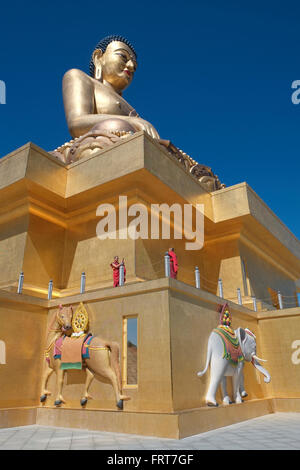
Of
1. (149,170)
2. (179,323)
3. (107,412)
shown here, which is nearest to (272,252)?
(149,170)

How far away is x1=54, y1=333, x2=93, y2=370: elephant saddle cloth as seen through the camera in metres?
6.89

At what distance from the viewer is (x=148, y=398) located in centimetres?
598

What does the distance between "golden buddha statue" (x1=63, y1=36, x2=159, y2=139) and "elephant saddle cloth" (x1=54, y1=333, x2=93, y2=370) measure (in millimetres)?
7673

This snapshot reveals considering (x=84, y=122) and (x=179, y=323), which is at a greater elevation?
(x=84, y=122)

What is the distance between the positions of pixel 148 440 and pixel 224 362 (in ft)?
7.26

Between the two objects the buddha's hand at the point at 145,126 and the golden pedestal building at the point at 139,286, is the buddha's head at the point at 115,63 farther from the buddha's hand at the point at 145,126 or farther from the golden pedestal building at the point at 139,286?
the golden pedestal building at the point at 139,286

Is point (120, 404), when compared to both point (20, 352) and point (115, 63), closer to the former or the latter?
point (20, 352)

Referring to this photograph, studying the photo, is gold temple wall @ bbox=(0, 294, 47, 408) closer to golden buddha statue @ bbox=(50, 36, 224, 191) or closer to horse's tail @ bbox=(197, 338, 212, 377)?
horse's tail @ bbox=(197, 338, 212, 377)

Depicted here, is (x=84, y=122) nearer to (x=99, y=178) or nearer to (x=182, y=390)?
(x=99, y=178)

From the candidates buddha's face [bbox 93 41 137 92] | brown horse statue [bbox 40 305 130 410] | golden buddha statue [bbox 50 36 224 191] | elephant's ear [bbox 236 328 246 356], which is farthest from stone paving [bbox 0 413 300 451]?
buddha's face [bbox 93 41 137 92]

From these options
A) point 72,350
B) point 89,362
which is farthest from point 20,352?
point 89,362

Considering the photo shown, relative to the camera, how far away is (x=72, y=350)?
7.02m

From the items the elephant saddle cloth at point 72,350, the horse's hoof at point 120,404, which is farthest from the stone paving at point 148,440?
the elephant saddle cloth at point 72,350
